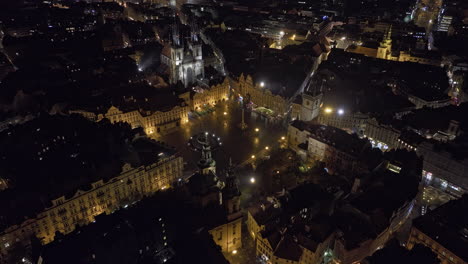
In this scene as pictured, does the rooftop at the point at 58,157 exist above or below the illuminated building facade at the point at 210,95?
below

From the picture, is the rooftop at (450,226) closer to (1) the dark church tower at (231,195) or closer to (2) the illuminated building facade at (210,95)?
(1) the dark church tower at (231,195)

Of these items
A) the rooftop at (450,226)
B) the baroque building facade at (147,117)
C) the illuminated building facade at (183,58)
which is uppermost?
the illuminated building facade at (183,58)

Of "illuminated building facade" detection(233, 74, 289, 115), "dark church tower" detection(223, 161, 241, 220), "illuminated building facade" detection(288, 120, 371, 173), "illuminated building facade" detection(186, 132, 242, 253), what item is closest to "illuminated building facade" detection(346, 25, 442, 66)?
"illuminated building facade" detection(233, 74, 289, 115)

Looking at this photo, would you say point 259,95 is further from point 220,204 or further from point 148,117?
point 220,204

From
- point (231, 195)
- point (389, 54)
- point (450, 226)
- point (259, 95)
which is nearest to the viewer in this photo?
point (231, 195)

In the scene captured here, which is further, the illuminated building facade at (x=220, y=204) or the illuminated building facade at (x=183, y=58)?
the illuminated building facade at (x=183, y=58)

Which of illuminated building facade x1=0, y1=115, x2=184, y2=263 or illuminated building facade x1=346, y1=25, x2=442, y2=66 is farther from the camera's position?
illuminated building facade x1=346, y1=25, x2=442, y2=66

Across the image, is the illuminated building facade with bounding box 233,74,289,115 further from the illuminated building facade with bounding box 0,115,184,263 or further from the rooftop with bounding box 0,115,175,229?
the rooftop with bounding box 0,115,175,229

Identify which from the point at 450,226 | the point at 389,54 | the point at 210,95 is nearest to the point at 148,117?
the point at 210,95

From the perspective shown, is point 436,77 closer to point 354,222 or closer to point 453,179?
point 453,179

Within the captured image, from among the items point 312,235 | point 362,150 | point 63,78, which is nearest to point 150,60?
point 63,78

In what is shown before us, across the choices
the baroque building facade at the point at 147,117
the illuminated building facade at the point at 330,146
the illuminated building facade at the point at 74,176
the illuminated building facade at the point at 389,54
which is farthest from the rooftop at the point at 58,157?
the illuminated building facade at the point at 389,54
